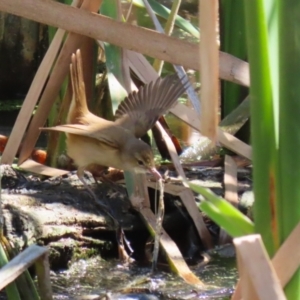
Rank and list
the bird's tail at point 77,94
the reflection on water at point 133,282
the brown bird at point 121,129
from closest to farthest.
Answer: the reflection on water at point 133,282 → the bird's tail at point 77,94 → the brown bird at point 121,129

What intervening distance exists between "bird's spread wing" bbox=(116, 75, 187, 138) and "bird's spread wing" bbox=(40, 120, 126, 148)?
0.07 metres

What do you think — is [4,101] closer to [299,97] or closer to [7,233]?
[7,233]

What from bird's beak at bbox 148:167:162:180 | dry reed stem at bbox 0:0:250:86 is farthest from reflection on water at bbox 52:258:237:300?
dry reed stem at bbox 0:0:250:86

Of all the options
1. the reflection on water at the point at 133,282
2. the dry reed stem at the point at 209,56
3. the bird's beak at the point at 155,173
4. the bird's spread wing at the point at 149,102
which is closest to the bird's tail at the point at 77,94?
the bird's spread wing at the point at 149,102

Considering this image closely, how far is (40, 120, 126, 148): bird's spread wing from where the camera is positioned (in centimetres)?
332

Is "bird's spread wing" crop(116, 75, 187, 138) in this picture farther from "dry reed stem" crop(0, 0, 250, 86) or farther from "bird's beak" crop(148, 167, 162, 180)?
"dry reed stem" crop(0, 0, 250, 86)

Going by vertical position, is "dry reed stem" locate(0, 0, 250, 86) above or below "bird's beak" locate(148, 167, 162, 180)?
above

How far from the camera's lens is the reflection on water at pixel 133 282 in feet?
8.99

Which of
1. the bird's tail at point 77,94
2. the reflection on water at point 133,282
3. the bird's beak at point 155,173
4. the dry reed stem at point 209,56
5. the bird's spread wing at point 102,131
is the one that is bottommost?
the reflection on water at point 133,282

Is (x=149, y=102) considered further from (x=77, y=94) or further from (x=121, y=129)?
(x=77, y=94)

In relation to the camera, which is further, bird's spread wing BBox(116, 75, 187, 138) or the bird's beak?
bird's spread wing BBox(116, 75, 187, 138)

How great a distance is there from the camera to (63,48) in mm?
3262

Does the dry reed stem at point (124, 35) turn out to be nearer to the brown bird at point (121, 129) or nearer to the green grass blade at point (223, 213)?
the green grass blade at point (223, 213)

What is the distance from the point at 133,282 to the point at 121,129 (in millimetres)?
1026
